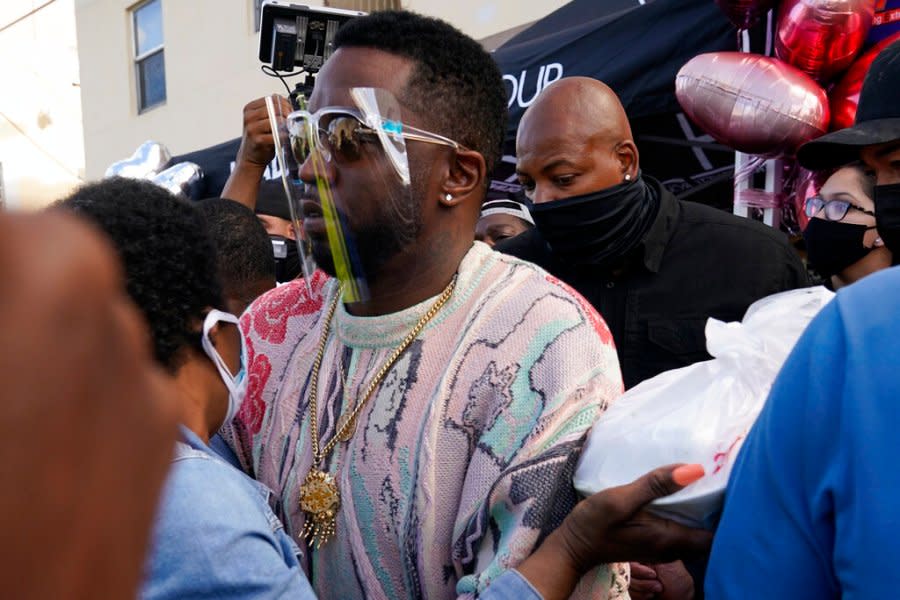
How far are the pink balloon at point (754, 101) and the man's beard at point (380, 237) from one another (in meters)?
2.33

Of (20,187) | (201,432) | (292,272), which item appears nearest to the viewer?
(20,187)

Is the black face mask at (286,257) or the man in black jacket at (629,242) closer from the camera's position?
the man in black jacket at (629,242)

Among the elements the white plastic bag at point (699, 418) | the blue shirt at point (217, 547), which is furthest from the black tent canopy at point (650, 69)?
the blue shirt at point (217, 547)

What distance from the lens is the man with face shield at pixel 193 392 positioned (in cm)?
112

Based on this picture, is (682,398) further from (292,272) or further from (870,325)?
(292,272)

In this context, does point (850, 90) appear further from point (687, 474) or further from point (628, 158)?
point (687, 474)

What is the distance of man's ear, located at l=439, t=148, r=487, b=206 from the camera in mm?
1573

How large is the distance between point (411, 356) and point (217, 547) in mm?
465

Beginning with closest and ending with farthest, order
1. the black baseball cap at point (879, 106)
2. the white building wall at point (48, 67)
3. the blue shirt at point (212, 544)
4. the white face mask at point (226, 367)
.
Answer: the blue shirt at point (212, 544) < the white face mask at point (226, 367) < the black baseball cap at point (879, 106) < the white building wall at point (48, 67)

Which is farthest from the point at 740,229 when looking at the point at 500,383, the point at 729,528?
the point at 729,528

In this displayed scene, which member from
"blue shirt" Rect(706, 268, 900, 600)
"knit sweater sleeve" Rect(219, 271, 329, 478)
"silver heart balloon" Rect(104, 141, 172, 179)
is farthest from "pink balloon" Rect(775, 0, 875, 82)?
"silver heart balloon" Rect(104, 141, 172, 179)

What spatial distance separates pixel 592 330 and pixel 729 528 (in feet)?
1.53

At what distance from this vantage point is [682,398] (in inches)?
49.1

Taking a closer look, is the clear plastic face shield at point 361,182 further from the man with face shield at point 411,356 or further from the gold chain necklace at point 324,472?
the gold chain necklace at point 324,472
